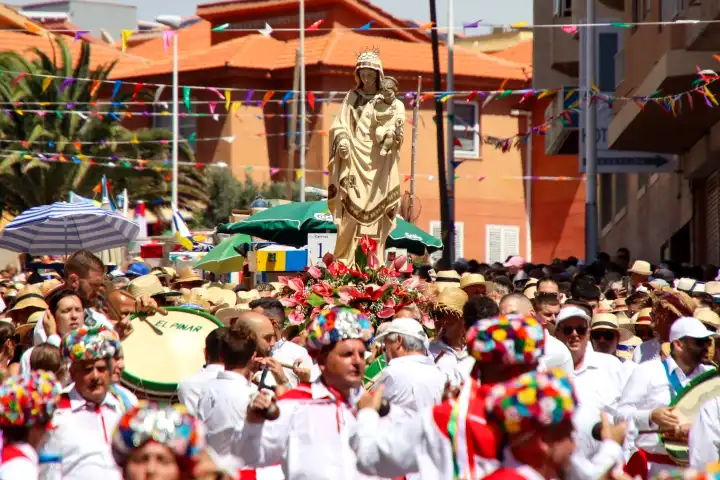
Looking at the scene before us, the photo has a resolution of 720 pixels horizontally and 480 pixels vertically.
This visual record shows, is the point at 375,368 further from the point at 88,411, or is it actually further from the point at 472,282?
the point at 472,282

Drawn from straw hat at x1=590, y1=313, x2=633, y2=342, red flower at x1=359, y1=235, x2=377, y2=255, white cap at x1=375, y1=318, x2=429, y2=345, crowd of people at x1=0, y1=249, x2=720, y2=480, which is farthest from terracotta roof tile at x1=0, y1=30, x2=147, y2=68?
white cap at x1=375, y1=318, x2=429, y2=345

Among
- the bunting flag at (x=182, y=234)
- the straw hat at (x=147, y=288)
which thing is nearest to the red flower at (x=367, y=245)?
the straw hat at (x=147, y=288)

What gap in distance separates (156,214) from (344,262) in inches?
1185

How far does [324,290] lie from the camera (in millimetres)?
11602

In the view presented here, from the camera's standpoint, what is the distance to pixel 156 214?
138 ft

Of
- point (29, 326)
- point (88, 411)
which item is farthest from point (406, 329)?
point (29, 326)

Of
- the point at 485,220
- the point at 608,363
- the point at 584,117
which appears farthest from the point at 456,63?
the point at 608,363

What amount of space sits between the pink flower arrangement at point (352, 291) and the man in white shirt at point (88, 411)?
15.1 feet

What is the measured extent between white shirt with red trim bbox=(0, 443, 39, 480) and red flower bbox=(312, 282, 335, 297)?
6260 millimetres

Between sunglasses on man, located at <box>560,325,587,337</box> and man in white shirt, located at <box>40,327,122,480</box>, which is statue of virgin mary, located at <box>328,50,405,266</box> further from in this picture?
man in white shirt, located at <box>40,327,122,480</box>

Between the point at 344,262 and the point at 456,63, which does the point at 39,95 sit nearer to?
the point at 456,63

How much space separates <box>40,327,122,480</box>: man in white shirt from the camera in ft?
19.9

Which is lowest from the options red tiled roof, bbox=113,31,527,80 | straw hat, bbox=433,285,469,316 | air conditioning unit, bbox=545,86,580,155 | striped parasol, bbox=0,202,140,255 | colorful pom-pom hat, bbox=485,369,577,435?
colorful pom-pom hat, bbox=485,369,577,435

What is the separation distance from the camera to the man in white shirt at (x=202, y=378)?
7.14 metres
